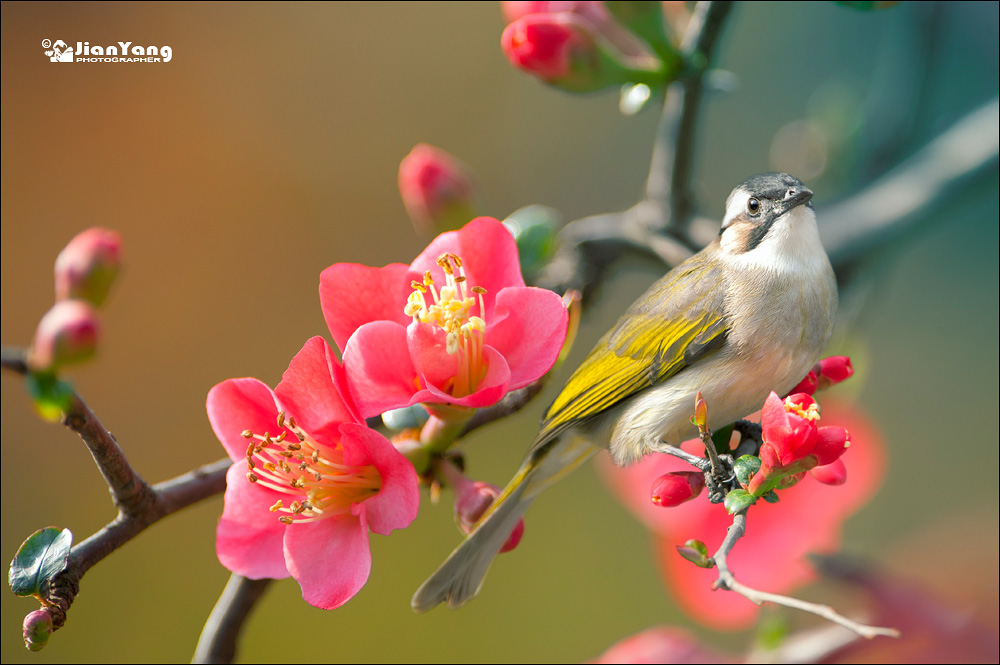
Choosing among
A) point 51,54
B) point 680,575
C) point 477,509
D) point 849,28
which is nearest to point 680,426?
point 477,509

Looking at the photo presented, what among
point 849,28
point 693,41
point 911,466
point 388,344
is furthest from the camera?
point 849,28

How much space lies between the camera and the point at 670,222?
1.30m

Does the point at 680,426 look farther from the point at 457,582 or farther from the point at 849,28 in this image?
the point at 849,28

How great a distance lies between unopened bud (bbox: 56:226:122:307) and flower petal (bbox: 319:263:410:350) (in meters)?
0.17

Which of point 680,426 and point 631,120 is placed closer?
point 680,426

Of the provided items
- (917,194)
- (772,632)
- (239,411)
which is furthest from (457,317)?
(917,194)

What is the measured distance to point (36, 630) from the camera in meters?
0.60

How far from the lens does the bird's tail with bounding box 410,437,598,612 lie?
83 centimetres

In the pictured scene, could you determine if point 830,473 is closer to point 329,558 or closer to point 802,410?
point 802,410

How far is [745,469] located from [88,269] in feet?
1.77

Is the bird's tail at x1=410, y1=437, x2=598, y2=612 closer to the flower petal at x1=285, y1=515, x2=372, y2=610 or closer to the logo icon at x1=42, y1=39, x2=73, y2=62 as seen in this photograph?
the flower petal at x1=285, y1=515, x2=372, y2=610

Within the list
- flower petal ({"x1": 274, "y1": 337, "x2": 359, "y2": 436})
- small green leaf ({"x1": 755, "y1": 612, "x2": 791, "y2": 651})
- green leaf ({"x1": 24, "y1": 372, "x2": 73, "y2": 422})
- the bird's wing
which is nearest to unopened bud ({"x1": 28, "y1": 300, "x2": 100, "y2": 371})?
green leaf ({"x1": 24, "y1": 372, "x2": 73, "y2": 422})

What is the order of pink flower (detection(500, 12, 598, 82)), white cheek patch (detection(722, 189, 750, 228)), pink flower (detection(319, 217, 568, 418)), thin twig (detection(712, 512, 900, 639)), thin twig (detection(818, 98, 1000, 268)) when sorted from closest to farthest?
thin twig (detection(712, 512, 900, 639)) < pink flower (detection(319, 217, 568, 418)) < white cheek patch (detection(722, 189, 750, 228)) < pink flower (detection(500, 12, 598, 82)) < thin twig (detection(818, 98, 1000, 268))

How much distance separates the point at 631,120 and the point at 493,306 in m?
3.48
